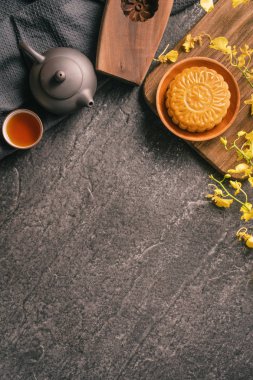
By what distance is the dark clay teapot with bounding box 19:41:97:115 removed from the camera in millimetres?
1221

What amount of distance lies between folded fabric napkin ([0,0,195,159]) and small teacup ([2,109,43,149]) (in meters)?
0.03

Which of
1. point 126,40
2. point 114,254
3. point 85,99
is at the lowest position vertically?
point 114,254

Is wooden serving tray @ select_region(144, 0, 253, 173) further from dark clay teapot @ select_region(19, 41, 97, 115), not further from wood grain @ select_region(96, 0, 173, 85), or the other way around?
dark clay teapot @ select_region(19, 41, 97, 115)

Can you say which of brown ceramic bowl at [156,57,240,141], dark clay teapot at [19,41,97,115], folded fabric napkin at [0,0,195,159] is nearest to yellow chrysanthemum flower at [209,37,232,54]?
brown ceramic bowl at [156,57,240,141]

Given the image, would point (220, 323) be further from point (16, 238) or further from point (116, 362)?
point (16, 238)

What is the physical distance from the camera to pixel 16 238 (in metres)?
1.41

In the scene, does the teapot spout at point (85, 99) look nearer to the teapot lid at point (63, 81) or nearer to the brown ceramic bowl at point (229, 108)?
the teapot lid at point (63, 81)

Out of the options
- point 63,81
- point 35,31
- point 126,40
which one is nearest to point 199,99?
point 126,40

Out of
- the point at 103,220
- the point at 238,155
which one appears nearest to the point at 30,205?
the point at 103,220

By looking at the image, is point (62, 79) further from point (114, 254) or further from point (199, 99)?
point (114, 254)

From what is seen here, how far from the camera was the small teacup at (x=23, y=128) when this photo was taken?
4.30 feet

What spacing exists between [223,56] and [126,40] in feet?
0.90

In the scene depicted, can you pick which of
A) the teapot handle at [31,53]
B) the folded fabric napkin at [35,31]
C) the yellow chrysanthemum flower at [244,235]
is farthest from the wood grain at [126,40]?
the yellow chrysanthemum flower at [244,235]

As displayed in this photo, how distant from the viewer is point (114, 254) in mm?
1422
